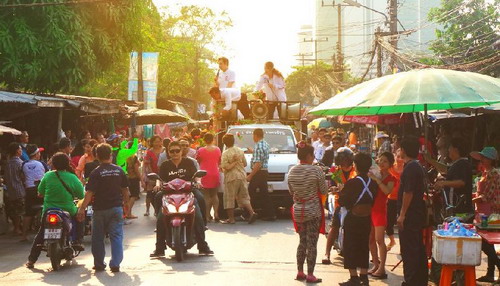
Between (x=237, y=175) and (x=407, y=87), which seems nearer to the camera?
(x=407, y=87)

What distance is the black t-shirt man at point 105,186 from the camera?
1060 centimetres

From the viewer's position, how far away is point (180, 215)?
1126cm

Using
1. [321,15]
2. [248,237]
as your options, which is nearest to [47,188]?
[248,237]

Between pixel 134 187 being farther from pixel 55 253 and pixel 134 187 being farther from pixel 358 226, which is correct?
pixel 358 226

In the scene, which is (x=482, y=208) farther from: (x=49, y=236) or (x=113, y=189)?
(x=49, y=236)

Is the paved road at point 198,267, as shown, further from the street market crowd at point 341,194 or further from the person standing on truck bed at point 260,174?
the person standing on truck bed at point 260,174

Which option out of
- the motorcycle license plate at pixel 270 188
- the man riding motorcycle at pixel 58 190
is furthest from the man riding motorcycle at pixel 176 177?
the motorcycle license plate at pixel 270 188

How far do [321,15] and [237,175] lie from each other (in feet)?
483

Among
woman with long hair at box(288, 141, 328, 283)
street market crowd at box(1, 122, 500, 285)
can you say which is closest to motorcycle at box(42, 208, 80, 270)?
street market crowd at box(1, 122, 500, 285)

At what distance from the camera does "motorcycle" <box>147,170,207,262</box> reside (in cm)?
1123

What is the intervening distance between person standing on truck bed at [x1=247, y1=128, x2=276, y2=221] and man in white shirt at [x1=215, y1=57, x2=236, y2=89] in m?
4.36

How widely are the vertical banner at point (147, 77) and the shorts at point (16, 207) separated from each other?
18.2m

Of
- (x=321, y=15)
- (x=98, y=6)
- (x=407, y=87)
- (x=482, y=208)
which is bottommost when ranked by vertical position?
(x=482, y=208)

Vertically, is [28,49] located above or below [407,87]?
above
